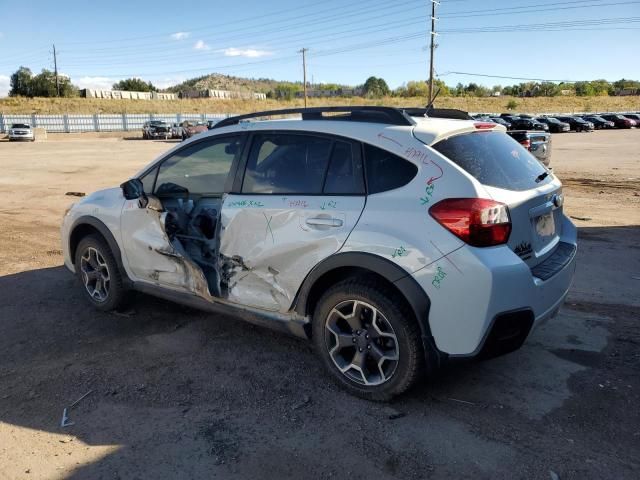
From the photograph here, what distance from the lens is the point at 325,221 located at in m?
3.40

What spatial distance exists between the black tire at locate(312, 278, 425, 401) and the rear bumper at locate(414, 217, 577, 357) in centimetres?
16

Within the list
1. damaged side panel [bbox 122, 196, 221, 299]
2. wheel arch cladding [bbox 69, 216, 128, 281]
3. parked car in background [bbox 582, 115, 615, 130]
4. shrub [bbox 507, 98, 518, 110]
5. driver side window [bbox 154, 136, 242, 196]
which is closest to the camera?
driver side window [bbox 154, 136, 242, 196]

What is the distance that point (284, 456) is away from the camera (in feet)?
9.46

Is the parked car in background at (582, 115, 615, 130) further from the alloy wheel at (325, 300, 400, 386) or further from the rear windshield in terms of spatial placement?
the alloy wheel at (325, 300, 400, 386)

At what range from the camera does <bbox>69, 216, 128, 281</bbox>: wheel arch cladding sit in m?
4.79

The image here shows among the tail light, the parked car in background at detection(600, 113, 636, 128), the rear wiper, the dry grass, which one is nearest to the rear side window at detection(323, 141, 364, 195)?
the tail light

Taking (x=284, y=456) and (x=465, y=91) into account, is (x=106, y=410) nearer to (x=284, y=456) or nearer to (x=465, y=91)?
(x=284, y=456)

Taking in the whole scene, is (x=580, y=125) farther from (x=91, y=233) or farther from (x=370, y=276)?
(x=370, y=276)

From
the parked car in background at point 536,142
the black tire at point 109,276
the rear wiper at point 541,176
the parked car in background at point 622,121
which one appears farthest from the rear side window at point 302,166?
the parked car in background at point 622,121

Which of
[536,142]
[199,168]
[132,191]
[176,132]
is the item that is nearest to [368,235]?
[199,168]

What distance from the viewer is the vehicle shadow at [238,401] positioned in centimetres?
286

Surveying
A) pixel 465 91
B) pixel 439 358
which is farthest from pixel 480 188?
pixel 465 91

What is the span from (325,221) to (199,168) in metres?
1.50

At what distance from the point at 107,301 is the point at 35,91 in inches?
3942
